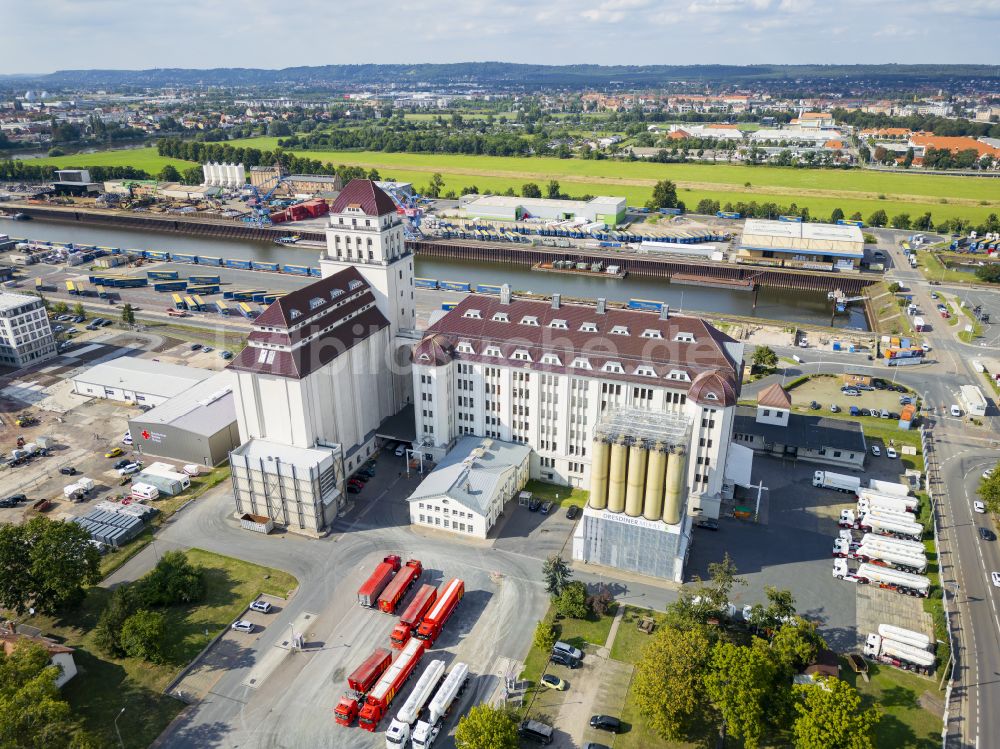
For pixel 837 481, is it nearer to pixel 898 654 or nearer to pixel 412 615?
pixel 898 654

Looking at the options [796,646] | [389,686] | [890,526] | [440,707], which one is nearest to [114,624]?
[389,686]

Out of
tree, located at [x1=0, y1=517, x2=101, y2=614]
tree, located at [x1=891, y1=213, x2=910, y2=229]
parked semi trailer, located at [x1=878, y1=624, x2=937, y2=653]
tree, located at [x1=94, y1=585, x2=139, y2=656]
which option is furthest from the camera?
tree, located at [x1=891, y1=213, x2=910, y2=229]

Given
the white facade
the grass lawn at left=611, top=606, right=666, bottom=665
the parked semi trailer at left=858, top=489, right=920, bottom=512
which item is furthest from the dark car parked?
the white facade

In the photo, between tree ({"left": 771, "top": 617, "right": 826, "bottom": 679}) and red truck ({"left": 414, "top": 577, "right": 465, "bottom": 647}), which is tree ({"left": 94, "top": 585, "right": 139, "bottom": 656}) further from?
tree ({"left": 771, "top": 617, "right": 826, "bottom": 679})

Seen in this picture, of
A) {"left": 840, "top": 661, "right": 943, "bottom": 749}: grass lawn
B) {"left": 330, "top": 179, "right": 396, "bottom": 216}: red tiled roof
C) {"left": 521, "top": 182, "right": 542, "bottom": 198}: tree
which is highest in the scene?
{"left": 330, "top": 179, "right": 396, "bottom": 216}: red tiled roof

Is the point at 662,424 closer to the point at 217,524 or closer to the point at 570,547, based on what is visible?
the point at 570,547

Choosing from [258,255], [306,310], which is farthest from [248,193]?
[306,310]
